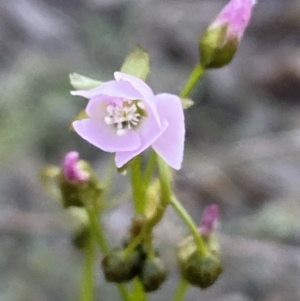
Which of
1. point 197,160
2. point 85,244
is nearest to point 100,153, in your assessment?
point 197,160

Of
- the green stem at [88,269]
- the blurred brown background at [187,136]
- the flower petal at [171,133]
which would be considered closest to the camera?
the flower petal at [171,133]

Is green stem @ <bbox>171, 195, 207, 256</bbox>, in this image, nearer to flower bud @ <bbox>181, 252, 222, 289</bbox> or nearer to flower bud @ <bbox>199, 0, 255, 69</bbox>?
flower bud @ <bbox>181, 252, 222, 289</bbox>

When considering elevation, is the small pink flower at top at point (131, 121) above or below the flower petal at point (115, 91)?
below

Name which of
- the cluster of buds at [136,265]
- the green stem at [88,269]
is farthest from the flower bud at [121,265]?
the green stem at [88,269]

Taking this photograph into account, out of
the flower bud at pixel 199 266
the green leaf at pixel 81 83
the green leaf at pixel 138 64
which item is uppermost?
the green leaf at pixel 138 64

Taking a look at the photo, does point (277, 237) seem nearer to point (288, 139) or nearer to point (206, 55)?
point (288, 139)

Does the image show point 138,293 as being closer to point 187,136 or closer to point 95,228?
point 95,228

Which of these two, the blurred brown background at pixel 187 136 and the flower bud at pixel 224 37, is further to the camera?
the blurred brown background at pixel 187 136

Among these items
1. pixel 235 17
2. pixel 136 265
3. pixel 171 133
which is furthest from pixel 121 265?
pixel 235 17

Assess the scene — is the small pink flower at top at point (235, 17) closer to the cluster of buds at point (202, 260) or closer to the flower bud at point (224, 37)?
the flower bud at point (224, 37)
